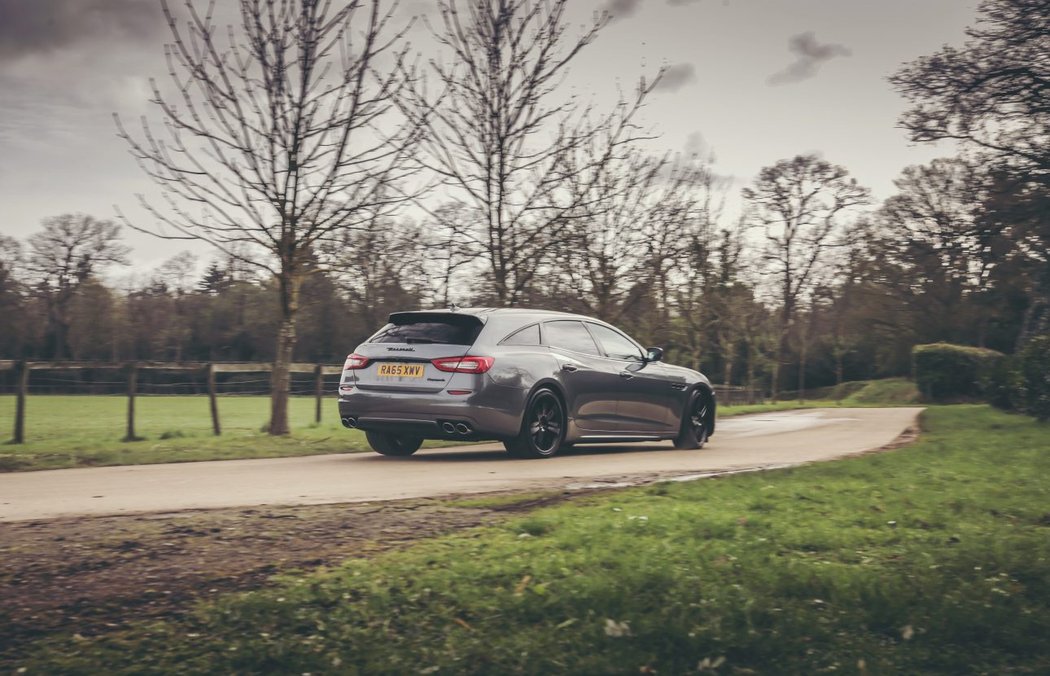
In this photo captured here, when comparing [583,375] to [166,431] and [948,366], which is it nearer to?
[166,431]

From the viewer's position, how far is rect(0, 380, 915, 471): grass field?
11922 millimetres

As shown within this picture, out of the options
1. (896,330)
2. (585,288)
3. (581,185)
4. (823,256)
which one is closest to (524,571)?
(581,185)

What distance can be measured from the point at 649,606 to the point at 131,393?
1375cm

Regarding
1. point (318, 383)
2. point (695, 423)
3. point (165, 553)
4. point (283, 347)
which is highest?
point (283, 347)

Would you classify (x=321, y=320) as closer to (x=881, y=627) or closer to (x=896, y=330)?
(x=896, y=330)

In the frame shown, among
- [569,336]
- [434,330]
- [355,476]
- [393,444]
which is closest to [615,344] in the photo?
[569,336]

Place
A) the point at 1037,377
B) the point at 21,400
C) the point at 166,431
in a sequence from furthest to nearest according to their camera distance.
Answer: the point at 166,431
the point at 1037,377
the point at 21,400

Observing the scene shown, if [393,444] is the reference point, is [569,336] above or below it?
above

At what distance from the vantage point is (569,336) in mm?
12227

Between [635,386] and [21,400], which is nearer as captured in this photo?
[635,386]

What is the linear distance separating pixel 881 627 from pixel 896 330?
170 ft

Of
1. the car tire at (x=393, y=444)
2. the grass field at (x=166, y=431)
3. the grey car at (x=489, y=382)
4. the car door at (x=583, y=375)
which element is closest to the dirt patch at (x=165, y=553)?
the grey car at (x=489, y=382)

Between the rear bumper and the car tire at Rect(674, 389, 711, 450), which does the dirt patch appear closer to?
the rear bumper

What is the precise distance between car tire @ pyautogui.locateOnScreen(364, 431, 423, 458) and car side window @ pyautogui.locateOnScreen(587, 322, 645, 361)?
2614 mm
